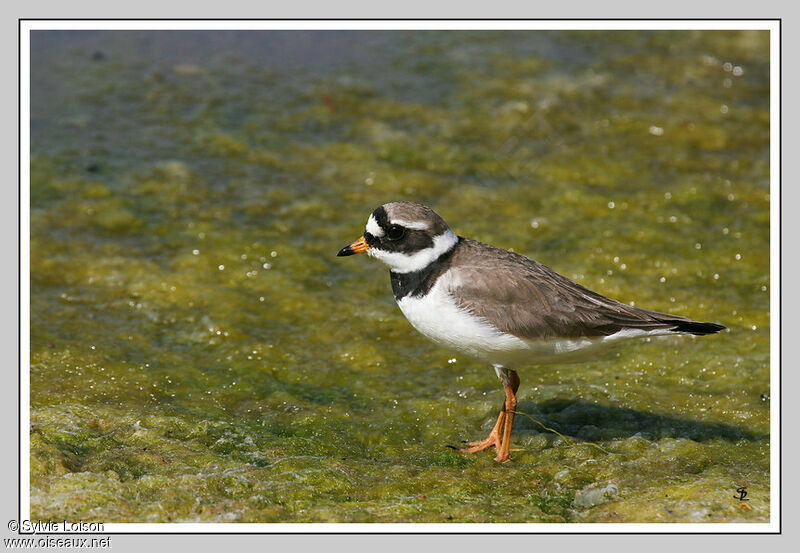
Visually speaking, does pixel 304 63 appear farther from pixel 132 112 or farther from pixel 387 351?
pixel 387 351

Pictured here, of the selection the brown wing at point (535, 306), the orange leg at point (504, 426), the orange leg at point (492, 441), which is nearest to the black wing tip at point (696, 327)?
the brown wing at point (535, 306)

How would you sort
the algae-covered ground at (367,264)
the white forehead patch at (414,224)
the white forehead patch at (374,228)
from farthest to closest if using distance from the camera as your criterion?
the white forehead patch at (374,228)
the white forehead patch at (414,224)
the algae-covered ground at (367,264)

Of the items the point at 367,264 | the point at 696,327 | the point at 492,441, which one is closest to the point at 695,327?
the point at 696,327

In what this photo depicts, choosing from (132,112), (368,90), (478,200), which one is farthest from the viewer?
(368,90)

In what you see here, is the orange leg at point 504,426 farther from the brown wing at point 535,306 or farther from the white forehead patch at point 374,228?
the white forehead patch at point 374,228

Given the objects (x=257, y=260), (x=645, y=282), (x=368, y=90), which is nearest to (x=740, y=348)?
(x=645, y=282)

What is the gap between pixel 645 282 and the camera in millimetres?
8586

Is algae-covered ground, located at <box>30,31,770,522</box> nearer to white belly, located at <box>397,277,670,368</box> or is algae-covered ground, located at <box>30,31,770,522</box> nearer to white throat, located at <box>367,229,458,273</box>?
white belly, located at <box>397,277,670,368</box>

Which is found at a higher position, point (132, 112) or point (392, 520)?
point (132, 112)

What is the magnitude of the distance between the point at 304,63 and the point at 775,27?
6615 mm

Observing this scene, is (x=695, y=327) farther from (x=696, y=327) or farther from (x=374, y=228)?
(x=374, y=228)

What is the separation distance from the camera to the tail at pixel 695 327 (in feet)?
19.8

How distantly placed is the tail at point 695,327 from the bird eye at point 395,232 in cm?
195

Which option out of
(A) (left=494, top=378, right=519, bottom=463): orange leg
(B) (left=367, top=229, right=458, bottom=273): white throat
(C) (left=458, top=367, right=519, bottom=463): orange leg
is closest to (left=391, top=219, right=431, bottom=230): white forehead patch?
(B) (left=367, top=229, right=458, bottom=273): white throat
